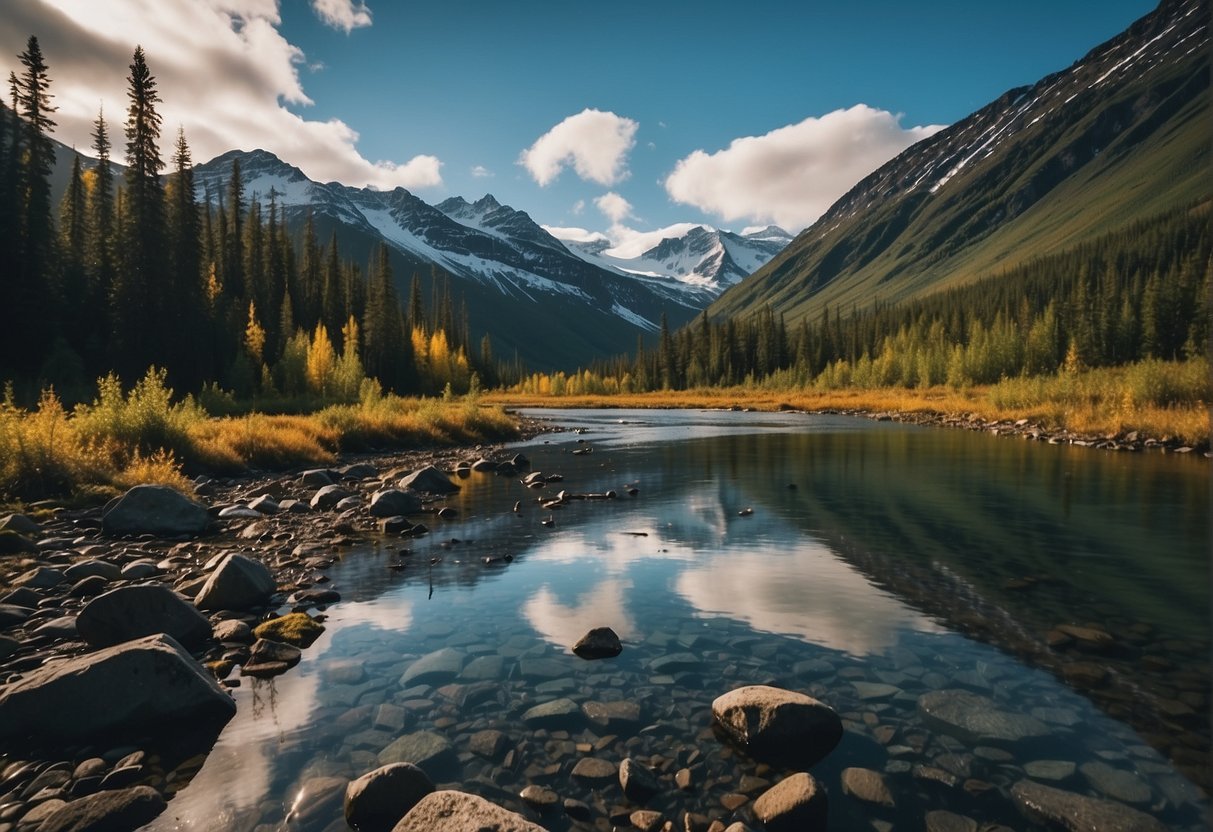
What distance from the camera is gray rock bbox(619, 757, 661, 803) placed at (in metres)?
5.37

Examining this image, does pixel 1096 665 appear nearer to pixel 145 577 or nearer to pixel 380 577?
pixel 380 577

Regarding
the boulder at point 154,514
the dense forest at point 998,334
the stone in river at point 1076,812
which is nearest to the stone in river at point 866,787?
the stone in river at point 1076,812

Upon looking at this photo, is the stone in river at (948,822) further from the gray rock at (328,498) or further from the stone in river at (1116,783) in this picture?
the gray rock at (328,498)

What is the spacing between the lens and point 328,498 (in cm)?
1838

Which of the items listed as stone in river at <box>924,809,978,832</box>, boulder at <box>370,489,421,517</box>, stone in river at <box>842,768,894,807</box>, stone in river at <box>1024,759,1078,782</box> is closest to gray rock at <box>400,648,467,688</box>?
stone in river at <box>842,768,894,807</box>

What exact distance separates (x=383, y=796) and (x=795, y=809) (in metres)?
3.40

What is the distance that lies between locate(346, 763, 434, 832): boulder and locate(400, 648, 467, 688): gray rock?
87.5 inches

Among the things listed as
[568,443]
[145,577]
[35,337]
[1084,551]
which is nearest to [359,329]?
[35,337]

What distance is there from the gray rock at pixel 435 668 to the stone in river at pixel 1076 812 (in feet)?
19.9

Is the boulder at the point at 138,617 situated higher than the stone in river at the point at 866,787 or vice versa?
the boulder at the point at 138,617

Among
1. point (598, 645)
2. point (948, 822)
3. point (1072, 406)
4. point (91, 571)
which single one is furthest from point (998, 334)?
point (91, 571)

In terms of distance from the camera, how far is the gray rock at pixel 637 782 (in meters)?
5.37

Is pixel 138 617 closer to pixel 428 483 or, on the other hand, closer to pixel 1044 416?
pixel 428 483

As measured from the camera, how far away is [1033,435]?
38.1 metres
